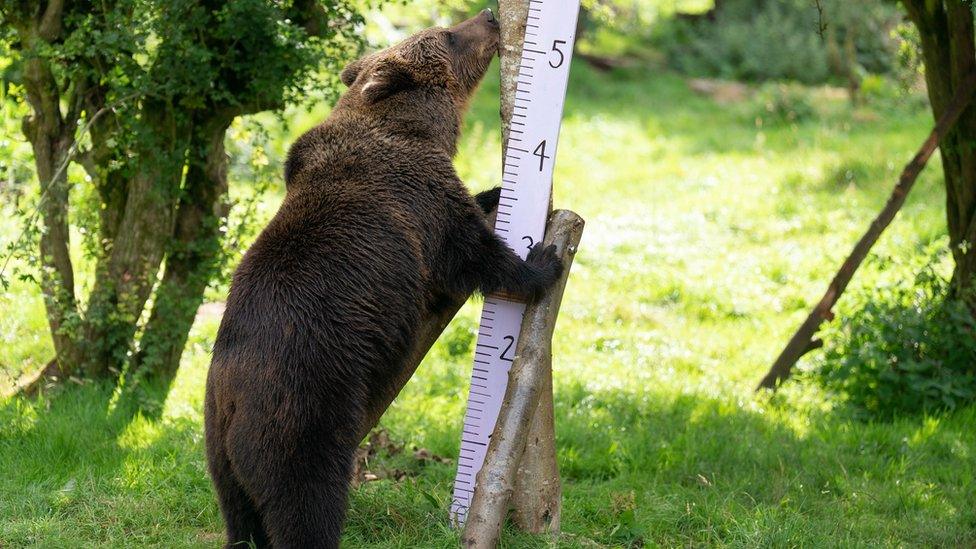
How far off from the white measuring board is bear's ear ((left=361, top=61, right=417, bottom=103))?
724 mm

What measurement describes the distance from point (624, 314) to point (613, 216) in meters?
3.45

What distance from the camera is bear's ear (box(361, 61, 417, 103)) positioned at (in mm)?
4934

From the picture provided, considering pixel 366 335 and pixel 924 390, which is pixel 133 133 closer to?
pixel 366 335

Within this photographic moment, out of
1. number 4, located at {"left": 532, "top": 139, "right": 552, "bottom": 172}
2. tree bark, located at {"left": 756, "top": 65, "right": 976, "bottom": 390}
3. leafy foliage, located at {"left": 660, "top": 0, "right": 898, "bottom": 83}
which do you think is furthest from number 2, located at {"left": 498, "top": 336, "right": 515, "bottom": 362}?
leafy foliage, located at {"left": 660, "top": 0, "right": 898, "bottom": 83}

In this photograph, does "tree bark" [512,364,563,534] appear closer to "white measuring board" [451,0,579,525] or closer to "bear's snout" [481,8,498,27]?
"white measuring board" [451,0,579,525]

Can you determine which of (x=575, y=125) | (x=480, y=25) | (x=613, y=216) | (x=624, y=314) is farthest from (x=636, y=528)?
(x=575, y=125)

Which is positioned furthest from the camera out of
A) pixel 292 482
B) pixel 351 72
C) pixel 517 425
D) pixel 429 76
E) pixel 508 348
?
pixel 351 72

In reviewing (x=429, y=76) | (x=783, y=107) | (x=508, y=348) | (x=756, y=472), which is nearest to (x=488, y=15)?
(x=429, y=76)

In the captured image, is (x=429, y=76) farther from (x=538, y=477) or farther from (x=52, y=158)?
(x=52, y=158)

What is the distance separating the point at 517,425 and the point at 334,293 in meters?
0.94

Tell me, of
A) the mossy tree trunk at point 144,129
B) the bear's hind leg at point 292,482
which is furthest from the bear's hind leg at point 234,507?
the mossy tree trunk at point 144,129

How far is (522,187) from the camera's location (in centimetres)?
452

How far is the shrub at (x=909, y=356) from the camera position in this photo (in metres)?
7.08

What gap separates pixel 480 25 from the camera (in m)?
5.15
